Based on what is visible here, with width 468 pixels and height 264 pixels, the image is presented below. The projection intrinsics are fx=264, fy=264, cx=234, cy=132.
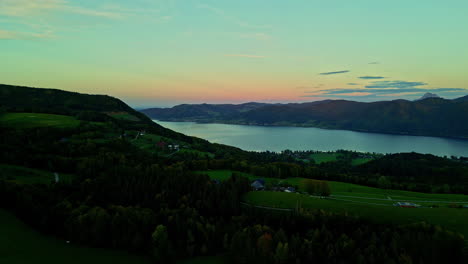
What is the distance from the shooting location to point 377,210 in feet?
147

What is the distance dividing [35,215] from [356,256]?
38.5 metres

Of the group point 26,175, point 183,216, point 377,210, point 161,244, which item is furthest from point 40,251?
point 377,210

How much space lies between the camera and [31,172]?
51.1 metres

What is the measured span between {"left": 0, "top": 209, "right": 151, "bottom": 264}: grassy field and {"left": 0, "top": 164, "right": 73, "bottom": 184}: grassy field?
16.3 meters

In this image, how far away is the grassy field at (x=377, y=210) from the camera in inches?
1603

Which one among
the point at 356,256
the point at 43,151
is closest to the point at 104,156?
the point at 43,151

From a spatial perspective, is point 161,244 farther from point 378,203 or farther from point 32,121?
point 32,121

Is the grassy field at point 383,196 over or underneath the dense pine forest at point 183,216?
underneath

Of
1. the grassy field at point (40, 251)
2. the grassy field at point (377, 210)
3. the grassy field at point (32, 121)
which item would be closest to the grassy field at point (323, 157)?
the grassy field at point (377, 210)

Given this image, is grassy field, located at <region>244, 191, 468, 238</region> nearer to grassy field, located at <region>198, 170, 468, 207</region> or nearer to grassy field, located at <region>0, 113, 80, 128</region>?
grassy field, located at <region>198, 170, 468, 207</region>

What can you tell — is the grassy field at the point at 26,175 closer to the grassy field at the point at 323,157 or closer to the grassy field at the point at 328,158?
the grassy field at the point at 328,158

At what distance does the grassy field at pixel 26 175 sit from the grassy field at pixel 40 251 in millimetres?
16269

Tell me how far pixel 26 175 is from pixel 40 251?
90.9 ft

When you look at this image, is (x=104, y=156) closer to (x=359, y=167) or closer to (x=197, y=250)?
(x=197, y=250)
